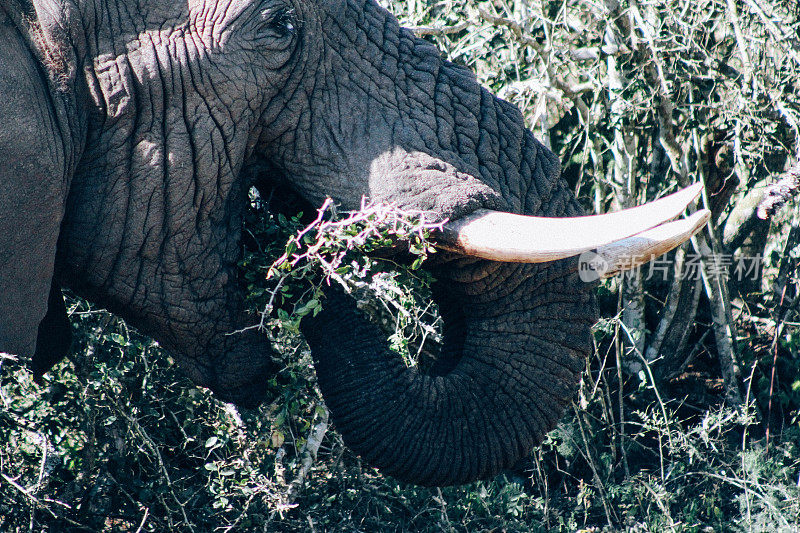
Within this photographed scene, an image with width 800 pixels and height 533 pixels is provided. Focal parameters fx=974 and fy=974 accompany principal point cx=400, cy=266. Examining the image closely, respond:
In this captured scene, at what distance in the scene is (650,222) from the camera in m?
→ 2.59

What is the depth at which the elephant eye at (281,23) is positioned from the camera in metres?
2.82

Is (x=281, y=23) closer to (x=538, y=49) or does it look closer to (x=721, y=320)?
(x=538, y=49)

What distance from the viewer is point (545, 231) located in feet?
8.84

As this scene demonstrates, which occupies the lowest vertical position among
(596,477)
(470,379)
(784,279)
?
(596,477)

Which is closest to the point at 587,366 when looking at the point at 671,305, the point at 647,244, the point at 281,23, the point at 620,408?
the point at 620,408

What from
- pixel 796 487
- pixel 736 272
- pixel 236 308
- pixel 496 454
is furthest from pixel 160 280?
pixel 736 272

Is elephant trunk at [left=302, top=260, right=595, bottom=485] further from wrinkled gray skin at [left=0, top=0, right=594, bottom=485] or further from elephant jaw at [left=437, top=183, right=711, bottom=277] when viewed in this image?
elephant jaw at [left=437, top=183, right=711, bottom=277]

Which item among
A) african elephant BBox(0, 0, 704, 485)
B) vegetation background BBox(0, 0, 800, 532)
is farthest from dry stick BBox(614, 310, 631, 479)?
african elephant BBox(0, 0, 704, 485)

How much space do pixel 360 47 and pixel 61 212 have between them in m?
1.02

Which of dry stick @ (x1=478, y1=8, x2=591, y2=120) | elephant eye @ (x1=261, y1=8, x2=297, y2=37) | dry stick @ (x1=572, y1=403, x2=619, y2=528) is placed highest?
dry stick @ (x1=478, y1=8, x2=591, y2=120)

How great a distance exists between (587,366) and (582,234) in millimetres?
2015

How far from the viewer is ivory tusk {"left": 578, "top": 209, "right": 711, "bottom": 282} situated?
8.54 feet

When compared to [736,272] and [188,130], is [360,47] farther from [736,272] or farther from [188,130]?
[736,272]

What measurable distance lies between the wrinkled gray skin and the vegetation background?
7.2 inches
